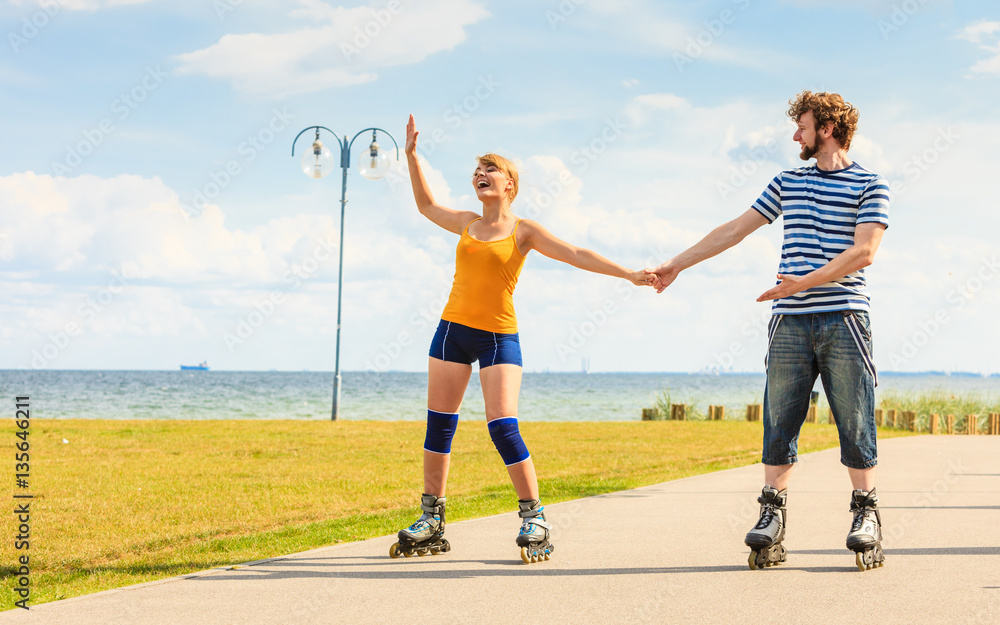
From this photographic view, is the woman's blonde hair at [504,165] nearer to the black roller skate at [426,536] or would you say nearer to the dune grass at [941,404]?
the black roller skate at [426,536]

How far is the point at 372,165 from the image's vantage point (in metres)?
17.5

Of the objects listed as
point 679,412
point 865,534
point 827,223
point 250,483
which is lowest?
point 679,412

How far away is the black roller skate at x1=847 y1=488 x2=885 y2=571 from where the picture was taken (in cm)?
451

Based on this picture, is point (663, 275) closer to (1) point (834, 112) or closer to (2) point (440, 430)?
(1) point (834, 112)

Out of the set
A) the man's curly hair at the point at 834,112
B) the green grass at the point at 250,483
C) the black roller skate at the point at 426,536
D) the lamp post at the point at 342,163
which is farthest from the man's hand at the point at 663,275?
the lamp post at the point at 342,163

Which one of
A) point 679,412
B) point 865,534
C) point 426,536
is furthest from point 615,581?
point 679,412

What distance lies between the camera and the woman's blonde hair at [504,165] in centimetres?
518

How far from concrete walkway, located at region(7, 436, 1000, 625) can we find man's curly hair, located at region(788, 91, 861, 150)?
2.21 metres

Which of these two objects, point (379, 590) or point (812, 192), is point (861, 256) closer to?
point (812, 192)

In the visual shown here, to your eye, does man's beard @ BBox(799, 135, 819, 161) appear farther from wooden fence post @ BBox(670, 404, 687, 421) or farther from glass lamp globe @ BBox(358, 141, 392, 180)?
wooden fence post @ BBox(670, 404, 687, 421)

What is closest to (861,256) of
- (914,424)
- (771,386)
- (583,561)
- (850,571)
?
(771,386)

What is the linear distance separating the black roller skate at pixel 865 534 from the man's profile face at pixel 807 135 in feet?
5.85

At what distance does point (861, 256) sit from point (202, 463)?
8750 millimetres

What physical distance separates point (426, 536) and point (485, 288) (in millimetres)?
1368
